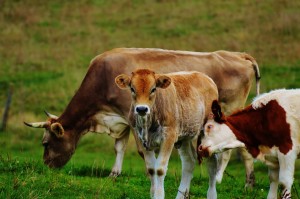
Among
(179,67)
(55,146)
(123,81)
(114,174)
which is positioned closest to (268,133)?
(123,81)

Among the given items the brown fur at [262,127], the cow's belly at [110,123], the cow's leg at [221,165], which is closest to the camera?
the brown fur at [262,127]

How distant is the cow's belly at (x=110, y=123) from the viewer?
15.7 meters

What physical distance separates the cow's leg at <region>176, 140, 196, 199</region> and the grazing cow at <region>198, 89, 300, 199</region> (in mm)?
941

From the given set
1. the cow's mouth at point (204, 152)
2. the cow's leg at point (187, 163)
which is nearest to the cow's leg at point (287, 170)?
the cow's mouth at point (204, 152)

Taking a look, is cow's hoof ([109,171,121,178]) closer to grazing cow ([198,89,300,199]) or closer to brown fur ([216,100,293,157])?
grazing cow ([198,89,300,199])

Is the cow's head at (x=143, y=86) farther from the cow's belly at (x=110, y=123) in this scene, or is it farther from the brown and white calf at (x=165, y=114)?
the cow's belly at (x=110, y=123)

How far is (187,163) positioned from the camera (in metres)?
11.8

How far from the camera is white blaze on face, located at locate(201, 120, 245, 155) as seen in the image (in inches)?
426

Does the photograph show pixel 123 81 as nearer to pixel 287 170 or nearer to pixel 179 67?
pixel 287 170

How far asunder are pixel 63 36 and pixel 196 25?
6.72 meters

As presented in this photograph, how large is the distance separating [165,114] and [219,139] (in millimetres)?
909

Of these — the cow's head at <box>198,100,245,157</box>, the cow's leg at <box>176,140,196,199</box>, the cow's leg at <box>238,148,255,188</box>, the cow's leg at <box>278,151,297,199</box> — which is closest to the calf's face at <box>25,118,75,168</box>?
the cow's leg at <box>238,148,255,188</box>

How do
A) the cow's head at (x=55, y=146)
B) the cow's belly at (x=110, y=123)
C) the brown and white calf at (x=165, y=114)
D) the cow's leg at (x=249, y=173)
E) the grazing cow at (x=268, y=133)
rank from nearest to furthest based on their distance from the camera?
the grazing cow at (x=268, y=133) < the brown and white calf at (x=165, y=114) < the cow's leg at (x=249, y=173) < the cow's head at (x=55, y=146) < the cow's belly at (x=110, y=123)

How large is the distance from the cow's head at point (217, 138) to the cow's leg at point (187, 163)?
93 cm
